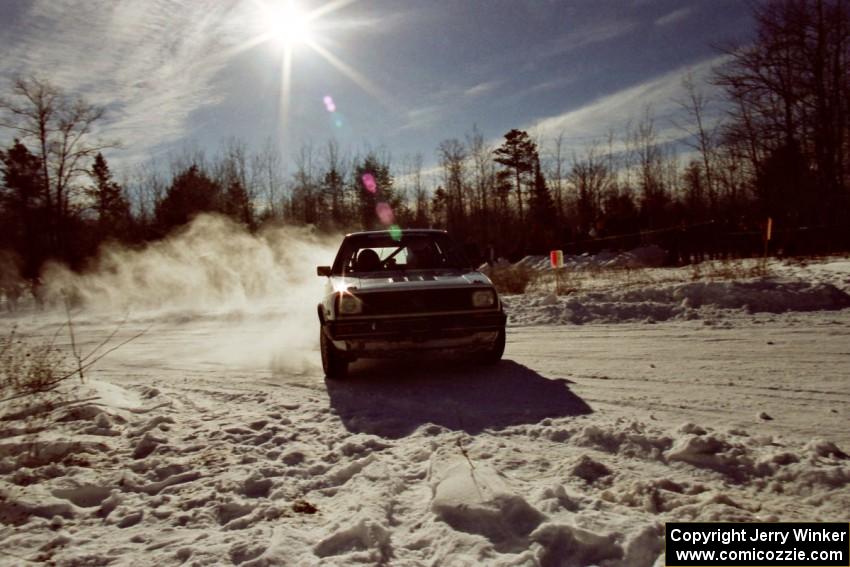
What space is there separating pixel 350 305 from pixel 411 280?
0.74 meters

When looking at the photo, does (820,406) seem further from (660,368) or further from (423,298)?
(423,298)

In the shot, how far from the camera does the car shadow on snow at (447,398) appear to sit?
3.85 metres

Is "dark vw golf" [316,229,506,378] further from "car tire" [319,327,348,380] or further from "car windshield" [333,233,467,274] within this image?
"car windshield" [333,233,467,274]

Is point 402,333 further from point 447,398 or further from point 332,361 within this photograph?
point 332,361

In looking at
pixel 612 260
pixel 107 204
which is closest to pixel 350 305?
pixel 612 260

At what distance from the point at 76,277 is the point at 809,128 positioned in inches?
1564

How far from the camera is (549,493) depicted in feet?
8.12

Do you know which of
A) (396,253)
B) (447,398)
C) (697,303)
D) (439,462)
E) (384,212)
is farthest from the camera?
(384,212)

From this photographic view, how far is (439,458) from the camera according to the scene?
10.1 ft

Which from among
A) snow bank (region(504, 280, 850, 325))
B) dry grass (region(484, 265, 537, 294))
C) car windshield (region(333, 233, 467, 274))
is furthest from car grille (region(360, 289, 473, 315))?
dry grass (region(484, 265, 537, 294))

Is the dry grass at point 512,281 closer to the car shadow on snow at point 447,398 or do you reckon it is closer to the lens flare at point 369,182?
the car shadow on snow at point 447,398

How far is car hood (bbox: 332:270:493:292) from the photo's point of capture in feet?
16.6

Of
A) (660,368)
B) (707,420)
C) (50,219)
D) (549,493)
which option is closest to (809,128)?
(660,368)

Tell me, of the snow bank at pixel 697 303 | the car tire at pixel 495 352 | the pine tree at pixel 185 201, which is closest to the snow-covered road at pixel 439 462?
the car tire at pixel 495 352
